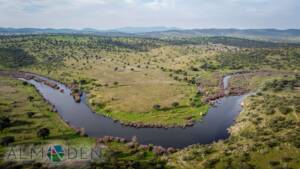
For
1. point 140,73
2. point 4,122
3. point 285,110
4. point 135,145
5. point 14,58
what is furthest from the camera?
point 14,58

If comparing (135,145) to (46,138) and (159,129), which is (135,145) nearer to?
(159,129)

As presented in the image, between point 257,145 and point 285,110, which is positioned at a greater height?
point 285,110

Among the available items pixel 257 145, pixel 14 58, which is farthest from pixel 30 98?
pixel 14 58

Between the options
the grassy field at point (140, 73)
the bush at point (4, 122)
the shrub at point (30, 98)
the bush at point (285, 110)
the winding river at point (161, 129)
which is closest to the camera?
the winding river at point (161, 129)

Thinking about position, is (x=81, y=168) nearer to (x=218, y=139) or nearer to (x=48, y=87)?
(x=218, y=139)

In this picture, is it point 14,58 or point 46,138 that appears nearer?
point 46,138

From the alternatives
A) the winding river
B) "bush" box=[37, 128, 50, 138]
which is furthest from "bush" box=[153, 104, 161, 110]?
"bush" box=[37, 128, 50, 138]

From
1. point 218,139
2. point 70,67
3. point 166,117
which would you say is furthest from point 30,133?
point 70,67

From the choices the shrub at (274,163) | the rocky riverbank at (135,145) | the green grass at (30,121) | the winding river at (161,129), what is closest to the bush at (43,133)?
the green grass at (30,121)

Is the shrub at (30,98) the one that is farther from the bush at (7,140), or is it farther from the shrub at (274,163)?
the shrub at (274,163)
